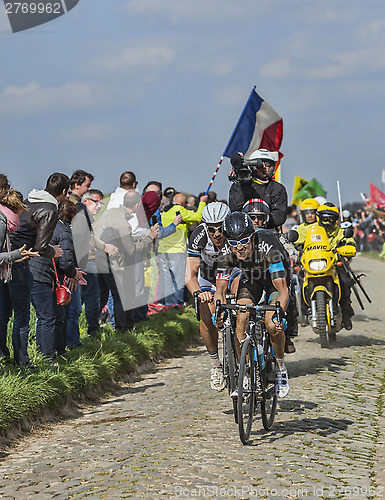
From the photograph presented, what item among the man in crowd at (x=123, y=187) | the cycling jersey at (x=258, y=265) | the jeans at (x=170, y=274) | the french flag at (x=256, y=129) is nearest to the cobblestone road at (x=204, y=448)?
the cycling jersey at (x=258, y=265)

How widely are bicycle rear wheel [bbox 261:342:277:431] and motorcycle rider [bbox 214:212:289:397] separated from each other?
0.41 ft

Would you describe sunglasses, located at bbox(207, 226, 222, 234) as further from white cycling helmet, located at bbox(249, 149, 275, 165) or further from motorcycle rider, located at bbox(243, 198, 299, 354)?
white cycling helmet, located at bbox(249, 149, 275, 165)

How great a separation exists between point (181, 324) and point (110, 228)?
2.62 m

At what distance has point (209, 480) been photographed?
19.2 feet

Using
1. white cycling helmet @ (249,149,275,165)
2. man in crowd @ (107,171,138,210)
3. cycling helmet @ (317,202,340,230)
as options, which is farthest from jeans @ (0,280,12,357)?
cycling helmet @ (317,202,340,230)

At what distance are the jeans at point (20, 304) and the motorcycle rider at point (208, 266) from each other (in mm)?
1600

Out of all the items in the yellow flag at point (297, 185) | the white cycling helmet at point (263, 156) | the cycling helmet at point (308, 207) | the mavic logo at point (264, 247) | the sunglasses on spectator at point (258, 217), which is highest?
the yellow flag at point (297, 185)

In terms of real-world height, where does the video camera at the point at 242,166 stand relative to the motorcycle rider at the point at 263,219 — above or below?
above

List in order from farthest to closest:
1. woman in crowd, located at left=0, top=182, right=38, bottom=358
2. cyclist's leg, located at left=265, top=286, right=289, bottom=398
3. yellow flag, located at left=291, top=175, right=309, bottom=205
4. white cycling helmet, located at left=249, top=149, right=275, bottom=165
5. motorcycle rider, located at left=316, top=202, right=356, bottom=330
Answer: yellow flag, located at left=291, top=175, right=309, bottom=205, motorcycle rider, located at left=316, top=202, right=356, bottom=330, white cycling helmet, located at left=249, top=149, right=275, bottom=165, woman in crowd, located at left=0, top=182, right=38, bottom=358, cyclist's leg, located at left=265, top=286, right=289, bottom=398

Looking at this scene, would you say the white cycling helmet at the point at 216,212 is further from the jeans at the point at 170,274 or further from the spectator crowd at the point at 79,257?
the jeans at the point at 170,274

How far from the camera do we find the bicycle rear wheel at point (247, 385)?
705 cm

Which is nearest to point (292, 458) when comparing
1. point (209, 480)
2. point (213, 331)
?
point (209, 480)

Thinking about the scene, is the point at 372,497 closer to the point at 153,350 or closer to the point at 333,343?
the point at 153,350

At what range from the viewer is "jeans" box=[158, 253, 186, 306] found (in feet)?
53.0
